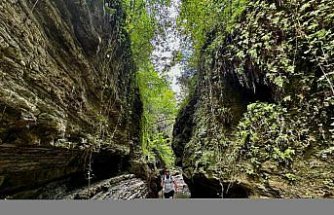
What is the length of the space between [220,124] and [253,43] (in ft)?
7.09

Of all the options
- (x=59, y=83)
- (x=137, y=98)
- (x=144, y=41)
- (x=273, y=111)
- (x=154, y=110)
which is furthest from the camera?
(x=154, y=110)

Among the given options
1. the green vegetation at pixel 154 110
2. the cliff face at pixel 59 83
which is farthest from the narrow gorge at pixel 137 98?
the green vegetation at pixel 154 110

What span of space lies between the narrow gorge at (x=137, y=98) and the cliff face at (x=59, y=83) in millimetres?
21

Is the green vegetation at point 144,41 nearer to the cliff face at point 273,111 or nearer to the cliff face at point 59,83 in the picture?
the cliff face at point 59,83

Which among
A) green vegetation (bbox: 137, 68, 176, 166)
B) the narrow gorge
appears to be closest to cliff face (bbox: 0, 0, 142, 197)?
the narrow gorge

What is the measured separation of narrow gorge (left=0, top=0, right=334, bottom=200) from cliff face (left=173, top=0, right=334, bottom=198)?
23mm

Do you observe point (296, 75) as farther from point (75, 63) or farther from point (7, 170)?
point (7, 170)

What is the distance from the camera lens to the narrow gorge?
3545 mm

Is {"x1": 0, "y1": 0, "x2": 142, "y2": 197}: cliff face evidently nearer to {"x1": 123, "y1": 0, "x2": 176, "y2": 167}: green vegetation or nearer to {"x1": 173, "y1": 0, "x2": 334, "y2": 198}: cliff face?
{"x1": 123, "y1": 0, "x2": 176, "y2": 167}: green vegetation

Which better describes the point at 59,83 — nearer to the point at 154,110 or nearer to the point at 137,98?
the point at 137,98

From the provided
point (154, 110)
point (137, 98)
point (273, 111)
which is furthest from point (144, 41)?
point (154, 110)

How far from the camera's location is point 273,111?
5625 mm

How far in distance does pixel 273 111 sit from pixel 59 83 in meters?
4.02

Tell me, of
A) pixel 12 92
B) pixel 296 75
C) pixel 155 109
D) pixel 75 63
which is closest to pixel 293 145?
pixel 296 75
